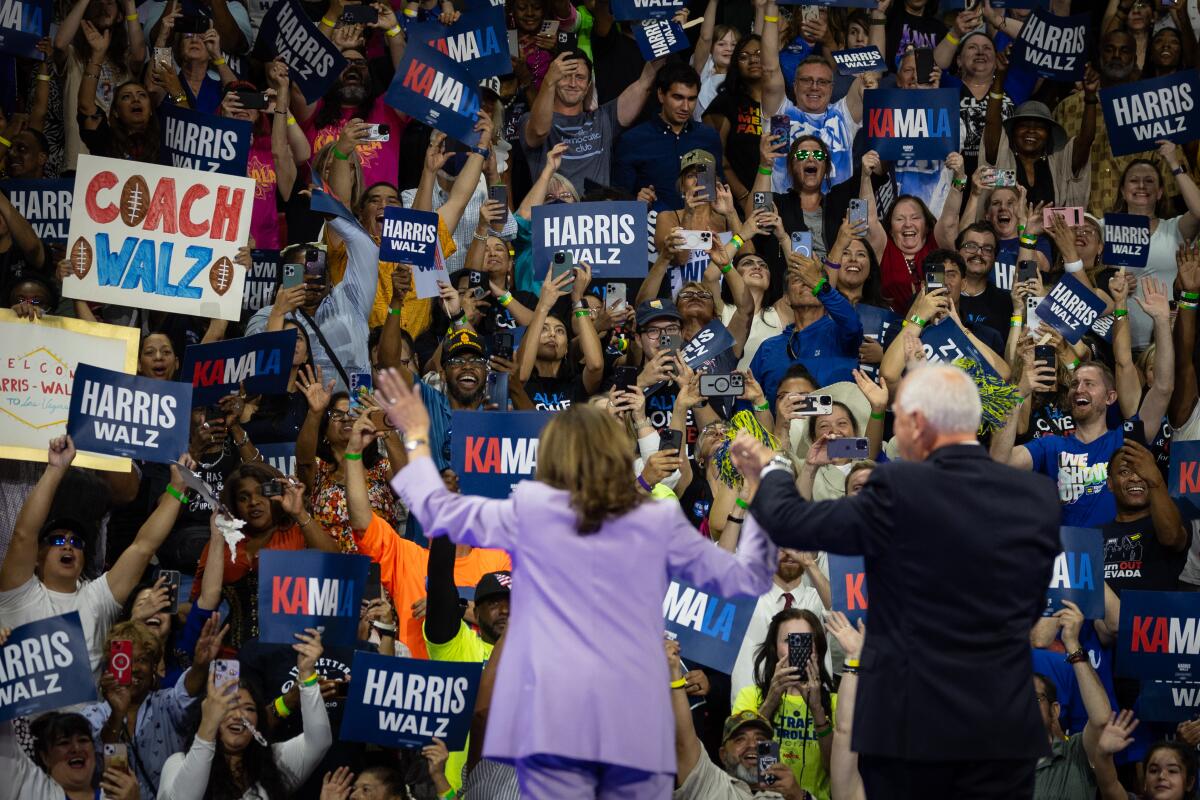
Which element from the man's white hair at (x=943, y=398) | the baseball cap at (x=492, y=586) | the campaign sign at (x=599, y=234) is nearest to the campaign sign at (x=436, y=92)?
the campaign sign at (x=599, y=234)

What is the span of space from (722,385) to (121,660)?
9.04 ft

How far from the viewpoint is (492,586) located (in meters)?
6.69

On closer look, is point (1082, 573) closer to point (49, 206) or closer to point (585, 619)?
point (585, 619)

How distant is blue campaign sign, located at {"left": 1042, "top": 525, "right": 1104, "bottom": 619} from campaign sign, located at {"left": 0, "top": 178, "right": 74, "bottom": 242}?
483 centimetres

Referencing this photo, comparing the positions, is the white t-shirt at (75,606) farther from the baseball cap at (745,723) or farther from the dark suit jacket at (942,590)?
the dark suit jacket at (942,590)

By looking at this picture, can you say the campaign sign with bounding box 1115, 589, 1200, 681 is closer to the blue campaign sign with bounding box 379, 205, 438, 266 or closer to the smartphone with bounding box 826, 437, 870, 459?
the smartphone with bounding box 826, 437, 870, 459

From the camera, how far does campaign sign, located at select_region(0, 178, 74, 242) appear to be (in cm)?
883

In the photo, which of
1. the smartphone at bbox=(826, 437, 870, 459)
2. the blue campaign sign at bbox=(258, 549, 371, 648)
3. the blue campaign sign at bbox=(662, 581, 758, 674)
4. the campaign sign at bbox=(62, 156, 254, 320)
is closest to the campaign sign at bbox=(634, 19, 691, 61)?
the campaign sign at bbox=(62, 156, 254, 320)

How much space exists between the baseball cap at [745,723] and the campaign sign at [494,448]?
1190mm

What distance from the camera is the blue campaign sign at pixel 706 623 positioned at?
6.66 meters

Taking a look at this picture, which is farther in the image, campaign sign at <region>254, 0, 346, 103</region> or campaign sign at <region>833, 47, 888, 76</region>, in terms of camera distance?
campaign sign at <region>833, 47, 888, 76</region>

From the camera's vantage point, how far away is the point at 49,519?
762 centimetres

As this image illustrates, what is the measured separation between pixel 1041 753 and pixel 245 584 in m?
4.22

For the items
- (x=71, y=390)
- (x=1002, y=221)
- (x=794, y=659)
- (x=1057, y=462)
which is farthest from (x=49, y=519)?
(x=1002, y=221)
